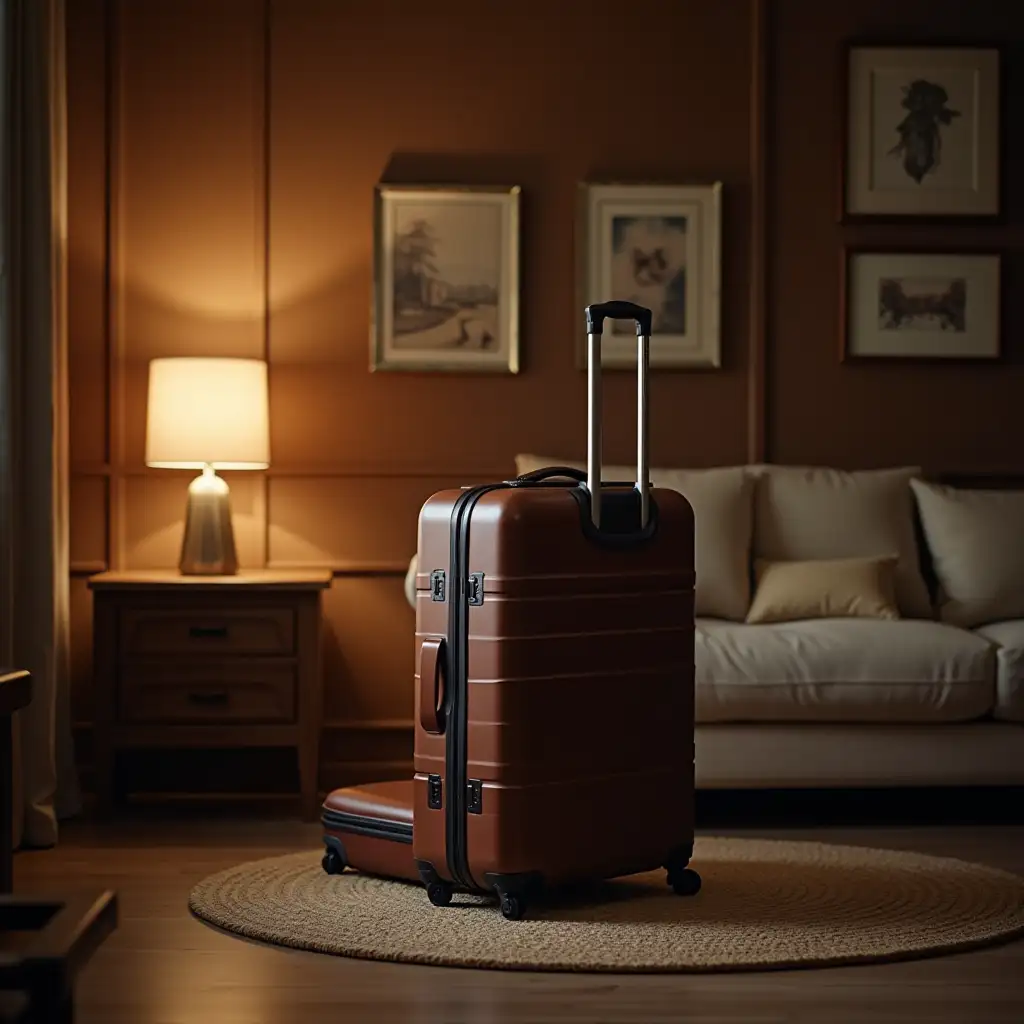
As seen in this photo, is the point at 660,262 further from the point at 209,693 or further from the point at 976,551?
the point at 209,693

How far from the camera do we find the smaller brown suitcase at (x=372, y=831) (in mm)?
3402

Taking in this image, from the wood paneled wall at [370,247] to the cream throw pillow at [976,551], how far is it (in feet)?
1.11

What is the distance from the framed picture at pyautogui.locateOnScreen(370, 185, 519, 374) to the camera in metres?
5.18

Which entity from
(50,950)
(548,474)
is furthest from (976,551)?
(50,950)

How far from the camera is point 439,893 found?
128 inches

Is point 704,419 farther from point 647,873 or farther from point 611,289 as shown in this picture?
point 647,873

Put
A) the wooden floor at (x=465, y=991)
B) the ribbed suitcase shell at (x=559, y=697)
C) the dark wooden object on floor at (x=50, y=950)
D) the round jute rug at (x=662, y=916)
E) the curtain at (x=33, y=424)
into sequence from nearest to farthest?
the dark wooden object on floor at (x=50, y=950)
the wooden floor at (x=465, y=991)
the round jute rug at (x=662, y=916)
the ribbed suitcase shell at (x=559, y=697)
the curtain at (x=33, y=424)

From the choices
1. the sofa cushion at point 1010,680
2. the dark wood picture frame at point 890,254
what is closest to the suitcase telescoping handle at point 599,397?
the sofa cushion at point 1010,680

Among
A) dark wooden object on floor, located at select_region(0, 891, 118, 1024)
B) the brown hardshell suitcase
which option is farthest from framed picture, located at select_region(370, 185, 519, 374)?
dark wooden object on floor, located at select_region(0, 891, 118, 1024)

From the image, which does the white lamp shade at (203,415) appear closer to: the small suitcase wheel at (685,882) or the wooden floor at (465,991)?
the wooden floor at (465,991)

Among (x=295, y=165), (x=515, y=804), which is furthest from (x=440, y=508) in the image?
(x=295, y=165)

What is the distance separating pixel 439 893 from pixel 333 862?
0.46 m

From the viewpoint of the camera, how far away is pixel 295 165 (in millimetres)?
5184

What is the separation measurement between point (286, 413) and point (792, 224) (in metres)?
1.71
